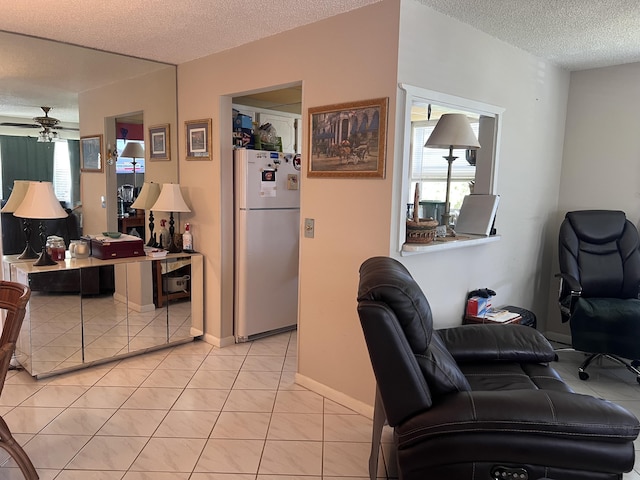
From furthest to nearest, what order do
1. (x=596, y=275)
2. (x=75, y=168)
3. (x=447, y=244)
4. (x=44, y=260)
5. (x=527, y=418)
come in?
1. (x=596, y=275)
2. (x=75, y=168)
3. (x=44, y=260)
4. (x=447, y=244)
5. (x=527, y=418)

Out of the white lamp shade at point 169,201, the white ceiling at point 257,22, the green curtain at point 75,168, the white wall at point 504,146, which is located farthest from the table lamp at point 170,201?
the white wall at point 504,146

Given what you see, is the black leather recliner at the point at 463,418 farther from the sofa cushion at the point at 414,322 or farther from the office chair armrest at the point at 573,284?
the office chair armrest at the point at 573,284

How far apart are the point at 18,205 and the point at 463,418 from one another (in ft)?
10.1

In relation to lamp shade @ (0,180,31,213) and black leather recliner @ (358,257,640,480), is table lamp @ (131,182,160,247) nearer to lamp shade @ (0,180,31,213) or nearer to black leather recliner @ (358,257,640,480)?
lamp shade @ (0,180,31,213)

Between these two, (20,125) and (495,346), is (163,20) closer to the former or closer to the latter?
(20,125)

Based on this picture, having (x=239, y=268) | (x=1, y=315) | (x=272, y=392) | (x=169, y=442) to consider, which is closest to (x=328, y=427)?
(x=272, y=392)

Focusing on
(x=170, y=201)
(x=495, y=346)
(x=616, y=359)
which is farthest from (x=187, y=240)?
(x=616, y=359)

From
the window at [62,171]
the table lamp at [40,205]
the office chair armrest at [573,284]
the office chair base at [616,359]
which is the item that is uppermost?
the window at [62,171]

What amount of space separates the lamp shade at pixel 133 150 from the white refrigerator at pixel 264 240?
31.7 inches

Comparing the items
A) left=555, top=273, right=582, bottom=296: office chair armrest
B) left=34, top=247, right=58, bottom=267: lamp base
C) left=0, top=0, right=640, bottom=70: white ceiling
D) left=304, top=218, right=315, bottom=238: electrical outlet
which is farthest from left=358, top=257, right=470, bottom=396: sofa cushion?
left=34, top=247, right=58, bottom=267: lamp base

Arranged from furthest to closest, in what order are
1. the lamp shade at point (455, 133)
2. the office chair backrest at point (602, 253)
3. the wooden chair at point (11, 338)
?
the office chair backrest at point (602, 253) → the lamp shade at point (455, 133) → the wooden chair at point (11, 338)

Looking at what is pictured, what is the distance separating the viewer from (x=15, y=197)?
309 cm

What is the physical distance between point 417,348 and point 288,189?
97.5 inches

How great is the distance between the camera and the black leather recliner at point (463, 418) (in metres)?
1.52
